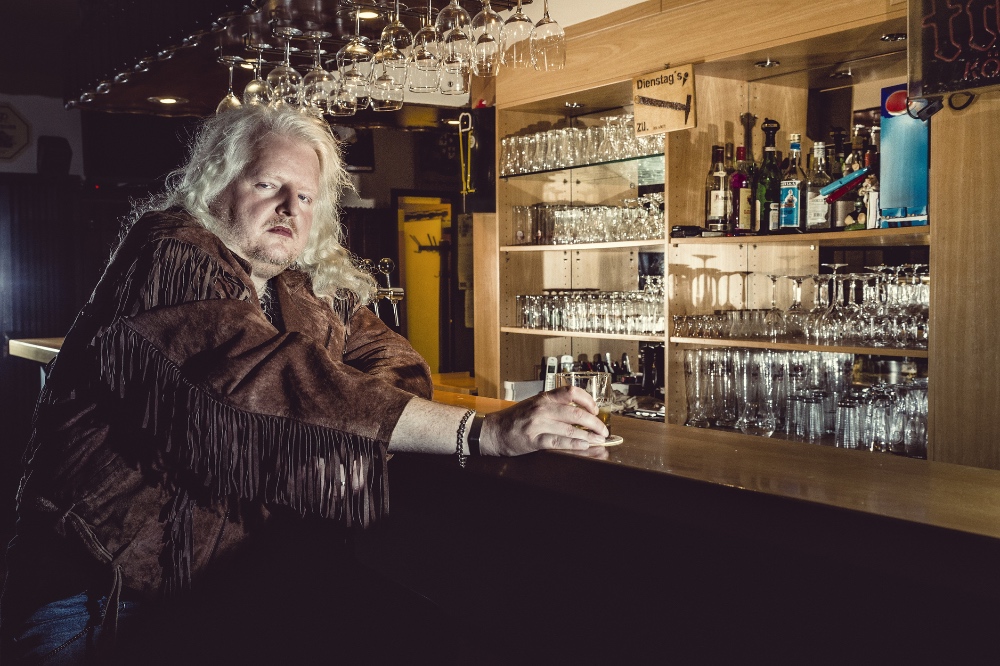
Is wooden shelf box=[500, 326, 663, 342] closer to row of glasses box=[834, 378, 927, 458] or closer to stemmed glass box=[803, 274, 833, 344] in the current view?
stemmed glass box=[803, 274, 833, 344]

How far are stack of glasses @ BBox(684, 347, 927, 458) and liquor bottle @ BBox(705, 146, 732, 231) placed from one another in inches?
20.7

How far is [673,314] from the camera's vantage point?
3.64 metres

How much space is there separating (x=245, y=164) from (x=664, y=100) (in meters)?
2.17

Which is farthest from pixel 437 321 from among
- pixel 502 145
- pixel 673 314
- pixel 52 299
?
pixel 673 314

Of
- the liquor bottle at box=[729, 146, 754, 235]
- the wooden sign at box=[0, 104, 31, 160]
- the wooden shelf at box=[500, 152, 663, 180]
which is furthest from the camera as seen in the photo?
the wooden sign at box=[0, 104, 31, 160]

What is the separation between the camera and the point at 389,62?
10.1 ft

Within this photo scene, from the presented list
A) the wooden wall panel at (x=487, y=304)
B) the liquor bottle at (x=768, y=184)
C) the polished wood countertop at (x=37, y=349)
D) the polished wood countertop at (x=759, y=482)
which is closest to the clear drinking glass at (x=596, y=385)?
the polished wood countertop at (x=759, y=482)

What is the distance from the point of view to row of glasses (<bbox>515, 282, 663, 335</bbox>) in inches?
150

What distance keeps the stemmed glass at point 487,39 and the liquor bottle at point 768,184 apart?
48.5 inches

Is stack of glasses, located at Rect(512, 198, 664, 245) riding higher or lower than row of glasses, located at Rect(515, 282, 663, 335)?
higher

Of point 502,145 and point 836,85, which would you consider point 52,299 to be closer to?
point 502,145

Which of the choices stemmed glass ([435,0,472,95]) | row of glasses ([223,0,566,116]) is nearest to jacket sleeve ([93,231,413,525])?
row of glasses ([223,0,566,116])

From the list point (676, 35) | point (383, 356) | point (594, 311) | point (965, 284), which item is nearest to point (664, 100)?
point (676, 35)

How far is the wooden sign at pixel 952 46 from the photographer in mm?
2465
